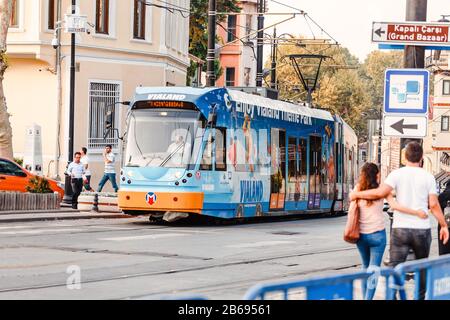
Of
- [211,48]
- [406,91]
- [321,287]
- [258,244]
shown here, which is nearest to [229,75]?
[211,48]

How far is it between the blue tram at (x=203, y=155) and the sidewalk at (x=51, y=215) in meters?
2.26

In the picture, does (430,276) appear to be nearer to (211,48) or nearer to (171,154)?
(171,154)

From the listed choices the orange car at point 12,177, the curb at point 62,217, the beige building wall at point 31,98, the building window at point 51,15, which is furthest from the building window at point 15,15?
the curb at point 62,217

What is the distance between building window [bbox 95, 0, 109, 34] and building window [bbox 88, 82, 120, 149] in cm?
205

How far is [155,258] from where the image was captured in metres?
17.3

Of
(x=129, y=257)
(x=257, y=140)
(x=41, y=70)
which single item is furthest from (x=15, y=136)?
(x=129, y=257)

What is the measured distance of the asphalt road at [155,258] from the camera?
43.8ft

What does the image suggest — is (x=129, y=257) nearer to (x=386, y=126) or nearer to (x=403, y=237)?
(x=386, y=126)

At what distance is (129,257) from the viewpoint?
17281mm

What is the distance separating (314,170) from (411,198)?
19.7 m

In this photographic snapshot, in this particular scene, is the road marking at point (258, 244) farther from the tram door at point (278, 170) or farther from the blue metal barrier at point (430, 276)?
the blue metal barrier at point (430, 276)

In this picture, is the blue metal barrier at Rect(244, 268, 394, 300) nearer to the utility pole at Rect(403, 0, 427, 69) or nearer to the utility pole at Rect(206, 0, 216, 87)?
the utility pole at Rect(403, 0, 427, 69)

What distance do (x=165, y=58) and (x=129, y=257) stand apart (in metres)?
28.4

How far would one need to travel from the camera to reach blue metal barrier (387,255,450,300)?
7.63 m
